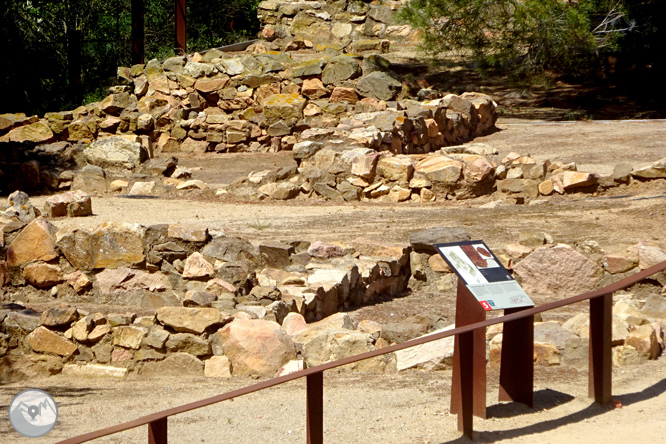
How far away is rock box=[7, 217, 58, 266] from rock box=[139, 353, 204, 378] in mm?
2330

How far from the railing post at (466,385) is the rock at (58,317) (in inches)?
137

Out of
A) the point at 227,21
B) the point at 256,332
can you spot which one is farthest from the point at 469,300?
the point at 227,21

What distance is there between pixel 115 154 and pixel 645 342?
11.6 metres

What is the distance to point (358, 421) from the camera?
4.73m

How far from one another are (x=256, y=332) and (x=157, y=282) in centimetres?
206

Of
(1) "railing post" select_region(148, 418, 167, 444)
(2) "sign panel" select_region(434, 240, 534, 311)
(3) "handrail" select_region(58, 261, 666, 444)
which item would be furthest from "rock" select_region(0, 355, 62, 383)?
(1) "railing post" select_region(148, 418, 167, 444)

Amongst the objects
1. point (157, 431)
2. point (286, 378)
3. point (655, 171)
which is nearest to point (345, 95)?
point (655, 171)

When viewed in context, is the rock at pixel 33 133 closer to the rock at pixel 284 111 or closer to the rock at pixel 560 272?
the rock at pixel 284 111

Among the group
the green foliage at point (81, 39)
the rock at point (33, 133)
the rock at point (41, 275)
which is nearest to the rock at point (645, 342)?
the rock at point (41, 275)

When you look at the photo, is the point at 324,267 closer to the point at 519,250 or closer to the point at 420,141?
the point at 519,250

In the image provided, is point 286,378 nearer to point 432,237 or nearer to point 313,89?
point 432,237

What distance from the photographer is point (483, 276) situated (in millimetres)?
4613

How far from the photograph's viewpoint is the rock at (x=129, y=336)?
6.38 m

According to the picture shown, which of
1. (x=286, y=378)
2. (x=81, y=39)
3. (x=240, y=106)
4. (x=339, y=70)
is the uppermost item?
(x=81, y=39)
